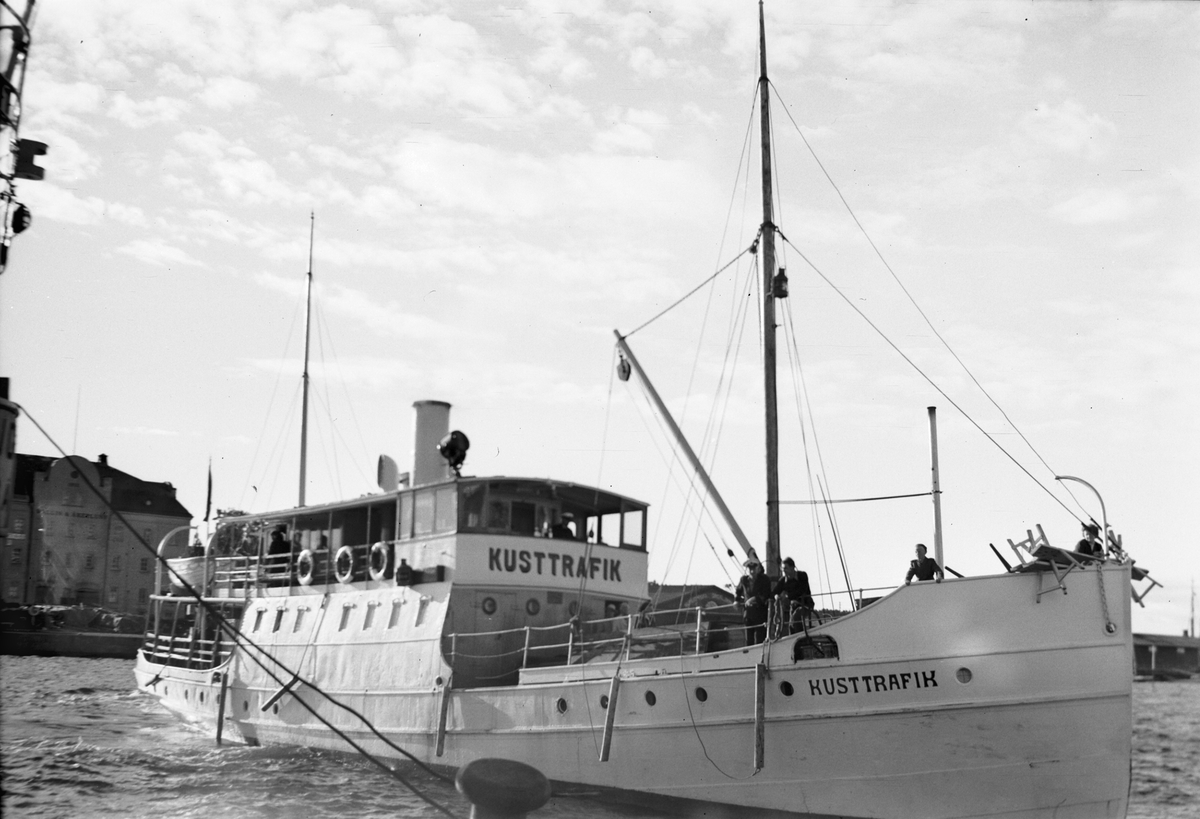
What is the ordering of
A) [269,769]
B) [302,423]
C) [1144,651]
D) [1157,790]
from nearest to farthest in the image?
[269,769], [1157,790], [302,423], [1144,651]

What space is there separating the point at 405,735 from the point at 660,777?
225 inches

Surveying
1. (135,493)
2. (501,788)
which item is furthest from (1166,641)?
(501,788)

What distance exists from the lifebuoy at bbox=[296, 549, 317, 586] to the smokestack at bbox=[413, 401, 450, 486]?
2.83 metres

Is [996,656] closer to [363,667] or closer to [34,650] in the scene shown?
[363,667]

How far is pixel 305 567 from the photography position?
23984mm

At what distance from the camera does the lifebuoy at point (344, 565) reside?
2238cm

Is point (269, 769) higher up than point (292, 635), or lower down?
lower down

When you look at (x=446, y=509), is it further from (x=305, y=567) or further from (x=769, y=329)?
(x=769, y=329)

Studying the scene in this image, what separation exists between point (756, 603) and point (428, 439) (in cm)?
954

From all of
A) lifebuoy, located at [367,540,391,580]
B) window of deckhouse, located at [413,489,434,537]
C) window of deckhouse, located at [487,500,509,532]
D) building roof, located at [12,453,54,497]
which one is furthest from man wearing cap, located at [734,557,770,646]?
building roof, located at [12,453,54,497]

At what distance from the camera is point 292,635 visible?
2397 cm

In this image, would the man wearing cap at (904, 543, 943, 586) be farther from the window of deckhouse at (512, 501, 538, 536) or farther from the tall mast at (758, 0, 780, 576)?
the window of deckhouse at (512, 501, 538, 536)

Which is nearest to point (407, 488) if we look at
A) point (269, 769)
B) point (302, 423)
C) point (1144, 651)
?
point (269, 769)

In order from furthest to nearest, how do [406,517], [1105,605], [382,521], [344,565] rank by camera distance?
[382,521] < [344,565] < [406,517] < [1105,605]
